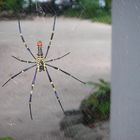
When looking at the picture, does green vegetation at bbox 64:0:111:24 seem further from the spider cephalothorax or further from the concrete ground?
the spider cephalothorax

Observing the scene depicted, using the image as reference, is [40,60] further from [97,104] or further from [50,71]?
[97,104]

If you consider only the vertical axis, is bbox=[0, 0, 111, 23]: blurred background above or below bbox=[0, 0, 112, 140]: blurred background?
above

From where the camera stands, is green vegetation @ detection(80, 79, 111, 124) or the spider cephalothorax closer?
the spider cephalothorax

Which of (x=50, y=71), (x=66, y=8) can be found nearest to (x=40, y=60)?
(x=50, y=71)

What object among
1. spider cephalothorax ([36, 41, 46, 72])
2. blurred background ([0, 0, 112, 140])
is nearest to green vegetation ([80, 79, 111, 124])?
blurred background ([0, 0, 112, 140])

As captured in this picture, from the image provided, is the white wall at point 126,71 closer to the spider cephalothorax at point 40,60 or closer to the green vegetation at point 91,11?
the green vegetation at point 91,11

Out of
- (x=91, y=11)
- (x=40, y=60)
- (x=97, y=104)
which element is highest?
(x=91, y=11)

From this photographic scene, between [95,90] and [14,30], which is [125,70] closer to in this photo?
[95,90]
